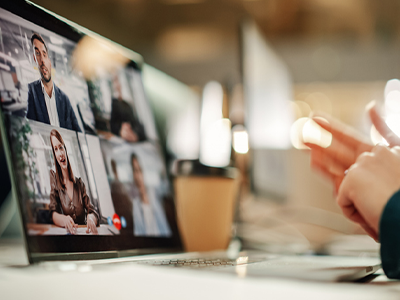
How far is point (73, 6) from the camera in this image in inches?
153

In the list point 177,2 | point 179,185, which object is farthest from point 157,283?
point 177,2

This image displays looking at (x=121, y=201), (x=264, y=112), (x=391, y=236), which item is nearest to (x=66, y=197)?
(x=121, y=201)

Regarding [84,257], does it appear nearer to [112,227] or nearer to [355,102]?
[112,227]

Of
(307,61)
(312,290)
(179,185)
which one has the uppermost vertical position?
(307,61)

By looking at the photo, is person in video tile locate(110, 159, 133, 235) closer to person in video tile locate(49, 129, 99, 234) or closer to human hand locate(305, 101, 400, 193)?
person in video tile locate(49, 129, 99, 234)

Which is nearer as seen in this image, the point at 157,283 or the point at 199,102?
the point at 157,283

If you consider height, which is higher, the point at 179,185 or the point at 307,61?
the point at 307,61

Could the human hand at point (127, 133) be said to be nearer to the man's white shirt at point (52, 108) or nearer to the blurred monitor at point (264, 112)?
the man's white shirt at point (52, 108)

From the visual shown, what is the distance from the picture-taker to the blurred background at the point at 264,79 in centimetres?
104

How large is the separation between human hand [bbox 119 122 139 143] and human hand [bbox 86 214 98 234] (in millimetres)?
171

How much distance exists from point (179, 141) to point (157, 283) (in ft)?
2.46

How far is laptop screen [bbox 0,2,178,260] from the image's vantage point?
0.35 metres

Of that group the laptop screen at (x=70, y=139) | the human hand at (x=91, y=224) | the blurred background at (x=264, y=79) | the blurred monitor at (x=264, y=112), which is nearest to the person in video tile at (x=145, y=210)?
the laptop screen at (x=70, y=139)

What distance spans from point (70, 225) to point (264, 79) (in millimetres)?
927
